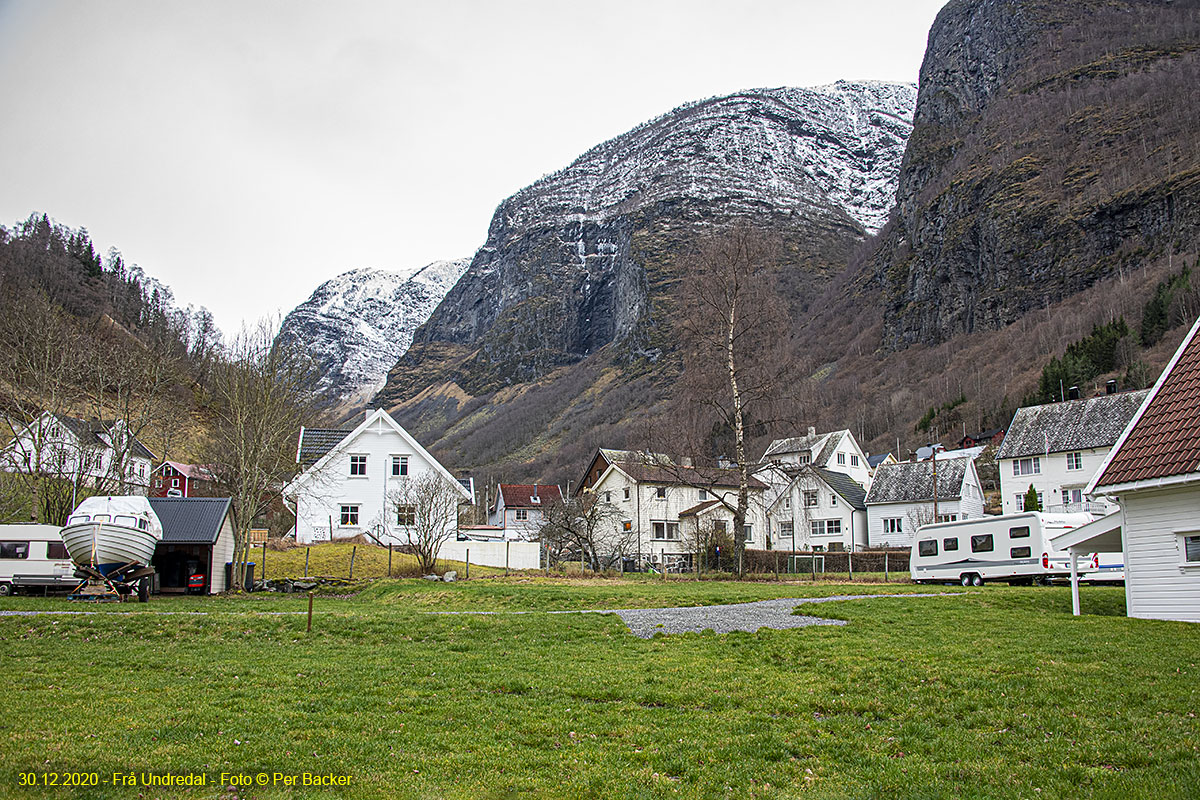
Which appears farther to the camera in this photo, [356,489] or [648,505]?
[648,505]

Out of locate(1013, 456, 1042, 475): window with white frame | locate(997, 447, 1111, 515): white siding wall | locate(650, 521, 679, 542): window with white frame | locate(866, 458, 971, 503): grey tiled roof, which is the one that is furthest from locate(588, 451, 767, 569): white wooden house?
locate(1013, 456, 1042, 475): window with white frame

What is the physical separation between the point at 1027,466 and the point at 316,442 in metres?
52.0

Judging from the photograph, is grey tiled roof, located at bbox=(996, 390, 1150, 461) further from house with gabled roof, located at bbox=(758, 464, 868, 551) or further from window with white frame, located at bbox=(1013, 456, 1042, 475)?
house with gabled roof, located at bbox=(758, 464, 868, 551)

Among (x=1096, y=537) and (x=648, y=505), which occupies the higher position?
(x=648, y=505)

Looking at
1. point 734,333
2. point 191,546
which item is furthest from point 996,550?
point 191,546

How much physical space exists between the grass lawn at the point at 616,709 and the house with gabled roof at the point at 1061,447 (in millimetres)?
49303

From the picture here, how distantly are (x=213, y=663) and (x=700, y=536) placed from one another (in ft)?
111

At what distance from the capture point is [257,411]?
1350 inches

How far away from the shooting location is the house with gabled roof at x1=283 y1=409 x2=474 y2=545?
152 feet

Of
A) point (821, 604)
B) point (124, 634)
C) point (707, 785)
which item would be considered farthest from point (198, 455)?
point (707, 785)

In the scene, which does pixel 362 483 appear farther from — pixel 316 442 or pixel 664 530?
pixel 664 530

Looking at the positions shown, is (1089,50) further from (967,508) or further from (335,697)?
(335,697)

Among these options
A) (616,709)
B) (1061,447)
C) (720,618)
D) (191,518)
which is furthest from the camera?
(1061,447)

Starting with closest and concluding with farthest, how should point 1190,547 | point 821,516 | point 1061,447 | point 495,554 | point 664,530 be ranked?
point 1190,547 → point 495,554 → point 664,530 → point 1061,447 → point 821,516
